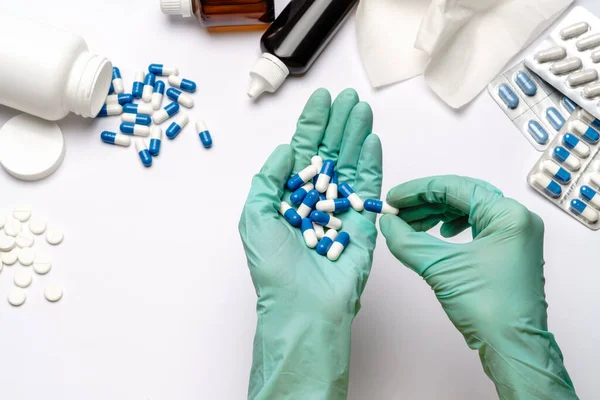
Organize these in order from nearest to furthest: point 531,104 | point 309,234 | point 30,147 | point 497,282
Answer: point 497,282, point 309,234, point 30,147, point 531,104

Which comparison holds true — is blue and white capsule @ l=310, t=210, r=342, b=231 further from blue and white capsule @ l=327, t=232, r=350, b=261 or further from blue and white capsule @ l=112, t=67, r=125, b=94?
blue and white capsule @ l=112, t=67, r=125, b=94

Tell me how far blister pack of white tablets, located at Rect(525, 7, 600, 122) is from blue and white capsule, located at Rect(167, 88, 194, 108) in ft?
2.73

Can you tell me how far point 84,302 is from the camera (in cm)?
130

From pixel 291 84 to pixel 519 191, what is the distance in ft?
1.99

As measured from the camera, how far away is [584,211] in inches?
54.8

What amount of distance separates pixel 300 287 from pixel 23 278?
64 centimetres

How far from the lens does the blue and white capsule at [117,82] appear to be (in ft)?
4.70

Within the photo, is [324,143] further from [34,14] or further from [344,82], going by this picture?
[34,14]

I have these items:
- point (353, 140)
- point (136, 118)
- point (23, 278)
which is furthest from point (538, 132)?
point (23, 278)

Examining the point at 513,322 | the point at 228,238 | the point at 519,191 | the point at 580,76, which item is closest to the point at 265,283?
the point at 228,238

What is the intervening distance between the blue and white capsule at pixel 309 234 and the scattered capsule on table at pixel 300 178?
80 millimetres

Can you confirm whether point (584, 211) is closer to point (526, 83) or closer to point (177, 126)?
point (526, 83)

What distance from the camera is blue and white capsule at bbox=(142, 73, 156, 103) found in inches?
56.4

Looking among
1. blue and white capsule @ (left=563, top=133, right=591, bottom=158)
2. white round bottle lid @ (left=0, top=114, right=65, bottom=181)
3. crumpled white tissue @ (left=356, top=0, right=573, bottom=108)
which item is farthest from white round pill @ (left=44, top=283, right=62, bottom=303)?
blue and white capsule @ (left=563, top=133, right=591, bottom=158)
